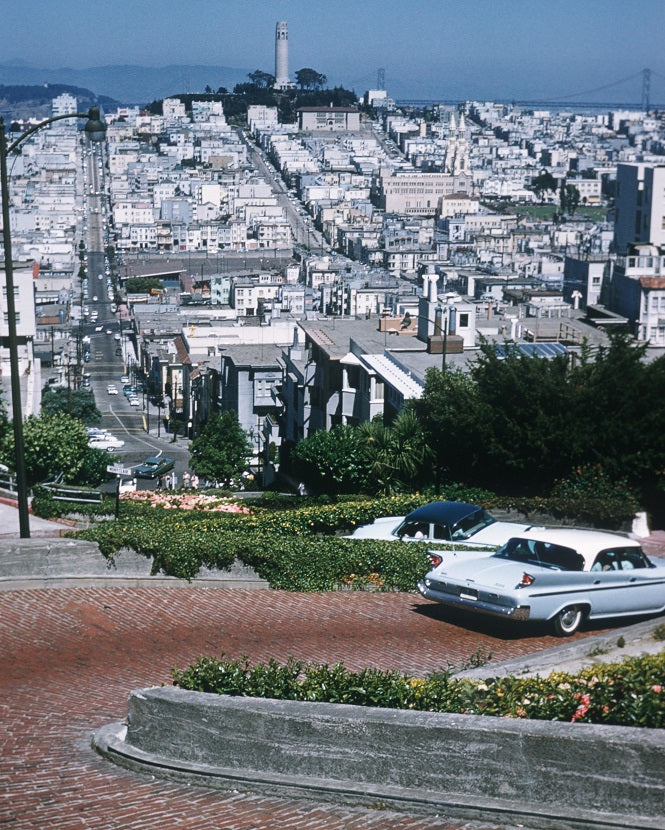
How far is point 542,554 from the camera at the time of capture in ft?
30.2

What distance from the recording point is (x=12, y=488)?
1656 cm

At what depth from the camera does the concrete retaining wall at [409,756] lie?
198 inches

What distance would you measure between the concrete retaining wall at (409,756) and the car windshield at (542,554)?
362cm

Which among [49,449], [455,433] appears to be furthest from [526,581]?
[49,449]

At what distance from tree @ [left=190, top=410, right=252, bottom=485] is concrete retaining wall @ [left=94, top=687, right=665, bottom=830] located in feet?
106

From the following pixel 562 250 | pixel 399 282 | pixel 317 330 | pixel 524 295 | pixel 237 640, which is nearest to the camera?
pixel 237 640

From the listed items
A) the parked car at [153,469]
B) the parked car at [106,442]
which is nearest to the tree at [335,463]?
the parked car at [153,469]

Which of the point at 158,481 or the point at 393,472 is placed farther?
the point at 158,481

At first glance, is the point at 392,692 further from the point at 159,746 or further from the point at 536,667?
the point at 536,667

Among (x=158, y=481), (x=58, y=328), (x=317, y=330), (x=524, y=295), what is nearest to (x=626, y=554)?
(x=317, y=330)

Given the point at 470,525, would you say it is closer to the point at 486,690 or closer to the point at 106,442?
the point at 486,690

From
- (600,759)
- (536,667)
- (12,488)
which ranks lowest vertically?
(12,488)

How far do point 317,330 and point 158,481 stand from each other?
75.3 feet

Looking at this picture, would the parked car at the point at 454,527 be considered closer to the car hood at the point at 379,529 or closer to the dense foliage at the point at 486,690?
the car hood at the point at 379,529
